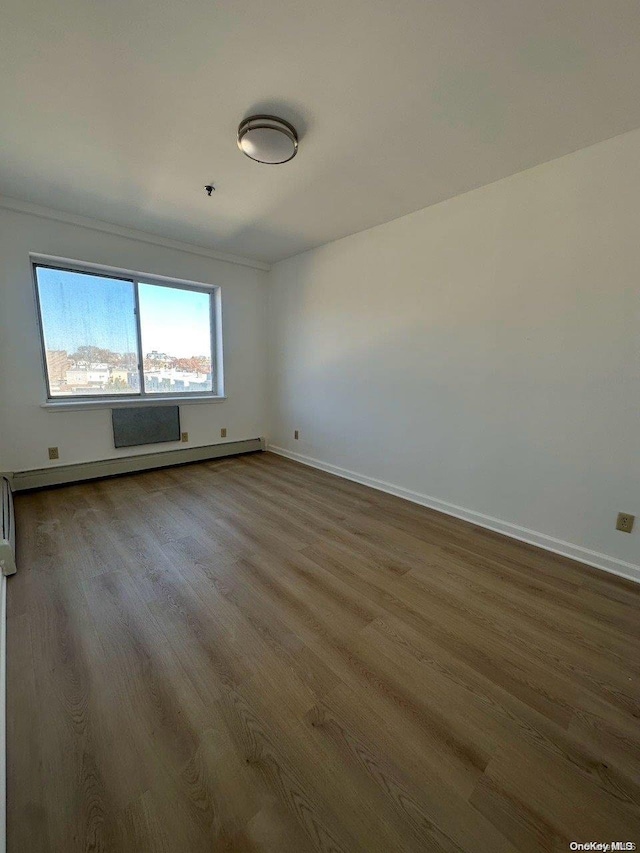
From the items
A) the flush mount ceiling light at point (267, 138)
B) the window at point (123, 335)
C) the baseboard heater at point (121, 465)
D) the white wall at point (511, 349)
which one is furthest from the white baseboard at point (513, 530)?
the flush mount ceiling light at point (267, 138)

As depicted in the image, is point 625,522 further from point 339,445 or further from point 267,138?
point 267,138

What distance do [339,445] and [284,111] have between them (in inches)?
105

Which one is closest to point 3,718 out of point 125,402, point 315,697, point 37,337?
point 315,697

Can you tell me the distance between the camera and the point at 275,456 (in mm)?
4328

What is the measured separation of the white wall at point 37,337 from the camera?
2729mm

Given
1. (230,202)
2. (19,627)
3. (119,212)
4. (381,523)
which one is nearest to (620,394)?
(381,523)

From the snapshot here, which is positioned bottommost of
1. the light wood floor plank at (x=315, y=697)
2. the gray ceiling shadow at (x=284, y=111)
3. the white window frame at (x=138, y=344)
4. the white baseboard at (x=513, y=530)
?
the light wood floor plank at (x=315, y=697)

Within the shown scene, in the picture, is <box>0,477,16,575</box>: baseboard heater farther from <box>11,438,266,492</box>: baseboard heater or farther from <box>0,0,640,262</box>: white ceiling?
<box>0,0,640,262</box>: white ceiling

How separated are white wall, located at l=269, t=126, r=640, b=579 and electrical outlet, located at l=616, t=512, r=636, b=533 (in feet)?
0.10

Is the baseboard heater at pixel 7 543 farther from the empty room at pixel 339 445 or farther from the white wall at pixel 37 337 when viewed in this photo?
the white wall at pixel 37 337

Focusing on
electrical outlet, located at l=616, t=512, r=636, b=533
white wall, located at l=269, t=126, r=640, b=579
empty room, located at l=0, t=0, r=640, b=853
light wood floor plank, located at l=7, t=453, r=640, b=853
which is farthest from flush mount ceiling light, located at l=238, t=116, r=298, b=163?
electrical outlet, located at l=616, t=512, r=636, b=533

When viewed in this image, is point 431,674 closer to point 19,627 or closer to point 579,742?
point 579,742

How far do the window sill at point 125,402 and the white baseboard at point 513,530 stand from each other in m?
1.87

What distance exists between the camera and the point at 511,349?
7.31 feet
